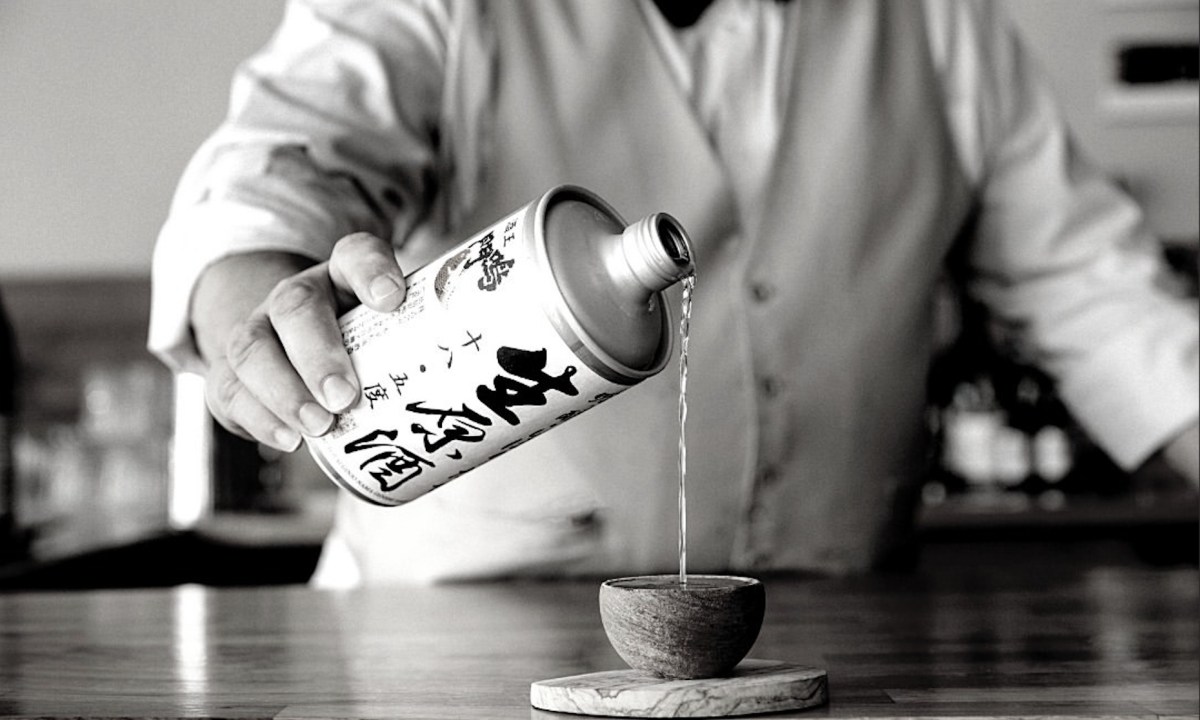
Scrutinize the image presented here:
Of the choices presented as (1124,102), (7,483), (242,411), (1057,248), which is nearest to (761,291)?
(1057,248)

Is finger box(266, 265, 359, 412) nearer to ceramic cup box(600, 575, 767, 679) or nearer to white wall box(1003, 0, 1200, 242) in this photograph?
ceramic cup box(600, 575, 767, 679)

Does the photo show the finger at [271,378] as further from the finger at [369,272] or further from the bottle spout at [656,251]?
the bottle spout at [656,251]

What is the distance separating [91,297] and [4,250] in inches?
9.7

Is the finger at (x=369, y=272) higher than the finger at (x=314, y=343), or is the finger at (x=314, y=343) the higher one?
the finger at (x=369, y=272)

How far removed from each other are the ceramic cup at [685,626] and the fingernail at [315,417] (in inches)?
7.1

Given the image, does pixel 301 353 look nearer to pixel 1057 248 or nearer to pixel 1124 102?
pixel 1057 248

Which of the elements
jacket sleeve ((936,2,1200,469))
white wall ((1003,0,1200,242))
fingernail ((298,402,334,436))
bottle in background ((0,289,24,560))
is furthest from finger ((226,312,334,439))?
white wall ((1003,0,1200,242))

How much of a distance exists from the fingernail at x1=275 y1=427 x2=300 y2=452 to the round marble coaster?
8.2 inches

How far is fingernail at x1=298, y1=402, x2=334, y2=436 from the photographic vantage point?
2.41ft

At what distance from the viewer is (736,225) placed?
1.26 m

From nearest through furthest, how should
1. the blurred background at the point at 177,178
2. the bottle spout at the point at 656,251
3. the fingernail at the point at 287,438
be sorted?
the bottle spout at the point at 656,251 < the fingernail at the point at 287,438 < the blurred background at the point at 177,178

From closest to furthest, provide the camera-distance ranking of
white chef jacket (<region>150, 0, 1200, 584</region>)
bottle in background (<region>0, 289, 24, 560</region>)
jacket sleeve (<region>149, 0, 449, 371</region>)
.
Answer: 1. jacket sleeve (<region>149, 0, 449, 371</region>)
2. white chef jacket (<region>150, 0, 1200, 584</region>)
3. bottle in background (<region>0, 289, 24, 560</region>)

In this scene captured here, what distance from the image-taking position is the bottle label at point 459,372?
0.66 metres

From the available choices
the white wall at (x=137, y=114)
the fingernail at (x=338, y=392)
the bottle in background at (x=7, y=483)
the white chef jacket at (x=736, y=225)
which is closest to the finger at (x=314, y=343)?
the fingernail at (x=338, y=392)
